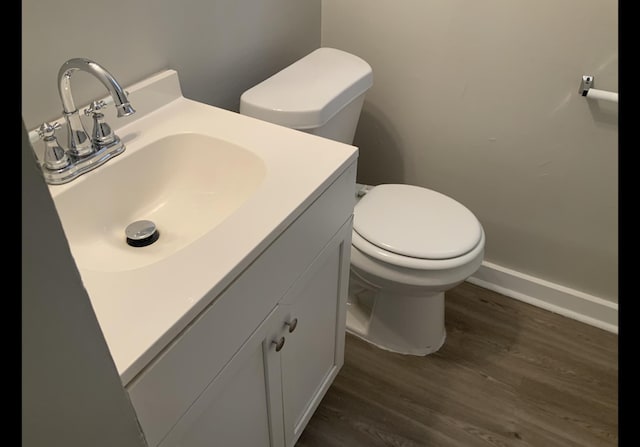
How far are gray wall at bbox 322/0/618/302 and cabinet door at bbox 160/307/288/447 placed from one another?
108cm

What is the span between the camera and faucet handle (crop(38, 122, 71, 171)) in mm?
909

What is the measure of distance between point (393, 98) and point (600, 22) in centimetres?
67

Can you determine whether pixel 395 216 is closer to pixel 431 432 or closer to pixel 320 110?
pixel 320 110

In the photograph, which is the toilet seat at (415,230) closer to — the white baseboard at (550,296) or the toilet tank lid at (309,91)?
the toilet tank lid at (309,91)

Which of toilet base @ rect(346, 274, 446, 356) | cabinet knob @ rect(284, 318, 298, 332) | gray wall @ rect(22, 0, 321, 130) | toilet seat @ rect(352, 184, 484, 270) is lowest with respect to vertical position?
toilet base @ rect(346, 274, 446, 356)

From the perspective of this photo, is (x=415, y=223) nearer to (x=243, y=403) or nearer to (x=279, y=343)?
(x=279, y=343)

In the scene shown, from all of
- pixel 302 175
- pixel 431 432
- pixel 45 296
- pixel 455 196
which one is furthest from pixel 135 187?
pixel 455 196

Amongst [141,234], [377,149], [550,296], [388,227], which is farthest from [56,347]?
[550,296]

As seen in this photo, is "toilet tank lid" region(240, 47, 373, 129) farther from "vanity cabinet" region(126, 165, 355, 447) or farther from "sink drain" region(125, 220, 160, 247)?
"sink drain" region(125, 220, 160, 247)

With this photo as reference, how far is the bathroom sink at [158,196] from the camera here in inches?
37.1

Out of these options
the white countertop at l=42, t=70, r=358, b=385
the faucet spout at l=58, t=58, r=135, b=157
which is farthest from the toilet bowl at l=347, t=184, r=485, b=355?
the faucet spout at l=58, t=58, r=135, b=157

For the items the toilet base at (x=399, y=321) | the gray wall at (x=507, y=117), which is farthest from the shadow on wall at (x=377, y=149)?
the toilet base at (x=399, y=321)

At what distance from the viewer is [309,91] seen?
1.36m

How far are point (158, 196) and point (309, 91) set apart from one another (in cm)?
50
